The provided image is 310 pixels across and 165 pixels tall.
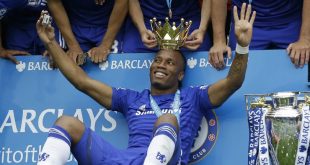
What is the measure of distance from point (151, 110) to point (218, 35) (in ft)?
2.39

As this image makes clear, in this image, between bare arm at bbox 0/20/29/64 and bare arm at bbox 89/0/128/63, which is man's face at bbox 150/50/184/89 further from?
bare arm at bbox 0/20/29/64

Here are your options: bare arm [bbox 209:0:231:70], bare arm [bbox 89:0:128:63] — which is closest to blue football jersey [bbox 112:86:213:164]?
bare arm [bbox 209:0:231:70]

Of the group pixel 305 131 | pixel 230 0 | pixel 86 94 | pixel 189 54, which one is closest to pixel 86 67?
pixel 86 94

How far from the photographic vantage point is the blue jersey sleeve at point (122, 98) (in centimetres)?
502

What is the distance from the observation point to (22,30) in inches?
229

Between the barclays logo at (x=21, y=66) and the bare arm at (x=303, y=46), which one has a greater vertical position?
the bare arm at (x=303, y=46)

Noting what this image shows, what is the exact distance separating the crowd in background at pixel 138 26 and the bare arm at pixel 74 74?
24cm

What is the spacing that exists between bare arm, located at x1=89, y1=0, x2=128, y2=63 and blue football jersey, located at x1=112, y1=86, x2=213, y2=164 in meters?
0.41

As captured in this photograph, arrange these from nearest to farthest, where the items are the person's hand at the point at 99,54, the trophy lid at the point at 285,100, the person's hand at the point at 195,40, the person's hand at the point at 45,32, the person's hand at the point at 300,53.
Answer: the trophy lid at the point at 285,100, the person's hand at the point at 300,53, the person's hand at the point at 45,32, the person's hand at the point at 195,40, the person's hand at the point at 99,54

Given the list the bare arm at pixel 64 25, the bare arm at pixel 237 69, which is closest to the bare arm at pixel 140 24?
the bare arm at pixel 64 25

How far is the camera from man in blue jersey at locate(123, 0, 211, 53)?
535 cm

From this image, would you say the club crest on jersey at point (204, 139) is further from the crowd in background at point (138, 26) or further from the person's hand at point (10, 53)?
the person's hand at point (10, 53)

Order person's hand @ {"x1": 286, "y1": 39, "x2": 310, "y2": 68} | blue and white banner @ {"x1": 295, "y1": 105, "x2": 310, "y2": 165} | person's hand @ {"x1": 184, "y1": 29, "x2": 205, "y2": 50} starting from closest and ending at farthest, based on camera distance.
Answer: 1. blue and white banner @ {"x1": 295, "y1": 105, "x2": 310, "y2": 165}
2. person's hand @ {"x1": 286, "y1": 39, "x2": 310, "y2": 68}
3. person's hand @ {"x1": 184, "y1": 29, "x2": 205, "y2": 50}

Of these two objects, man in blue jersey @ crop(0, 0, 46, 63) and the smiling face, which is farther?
man in blue jersey @ crop(0, 0, 46, 63)
